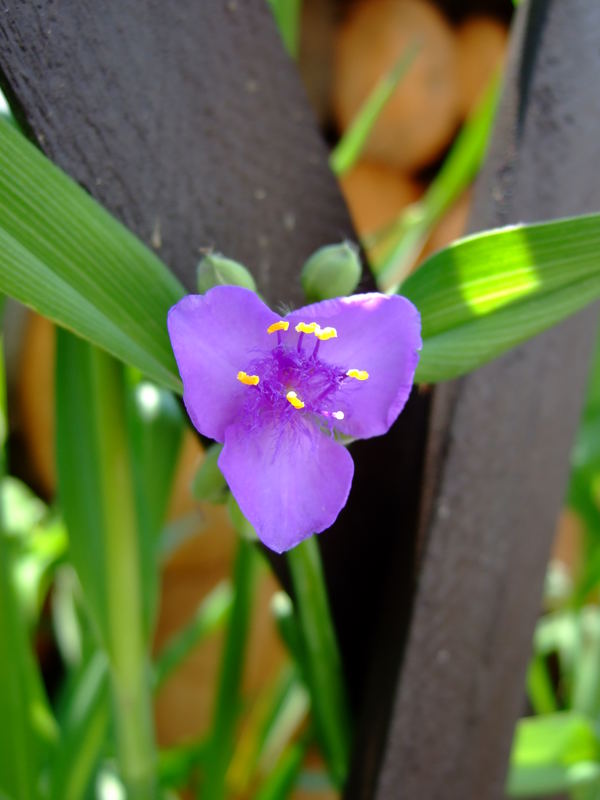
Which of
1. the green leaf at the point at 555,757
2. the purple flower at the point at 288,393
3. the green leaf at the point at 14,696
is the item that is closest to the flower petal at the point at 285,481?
the purple flower at the point at 288,393

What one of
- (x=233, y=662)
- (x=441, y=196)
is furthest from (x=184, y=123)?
(x=441, y=196)

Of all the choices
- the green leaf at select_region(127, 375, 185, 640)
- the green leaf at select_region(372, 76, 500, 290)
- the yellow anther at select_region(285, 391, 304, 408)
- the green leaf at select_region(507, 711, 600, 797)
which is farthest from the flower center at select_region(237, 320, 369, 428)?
the green leaf at select_region(372, 76, 500, 290)

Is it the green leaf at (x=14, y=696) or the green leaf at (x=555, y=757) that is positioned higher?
the green leaf at (x=14, y=696)

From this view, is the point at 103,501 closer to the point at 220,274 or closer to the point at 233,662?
the point at 220,274

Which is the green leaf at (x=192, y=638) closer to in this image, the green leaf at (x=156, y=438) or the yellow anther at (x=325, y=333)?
the green leaf at (x=156, y=438)

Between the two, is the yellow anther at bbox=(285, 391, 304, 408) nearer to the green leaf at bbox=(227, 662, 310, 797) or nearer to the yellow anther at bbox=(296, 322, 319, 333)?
the yellow anther at bbox=(296, 322, 319, 333)

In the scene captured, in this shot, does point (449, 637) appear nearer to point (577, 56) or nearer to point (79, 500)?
point (79, 500)
